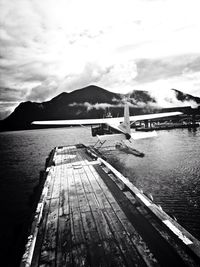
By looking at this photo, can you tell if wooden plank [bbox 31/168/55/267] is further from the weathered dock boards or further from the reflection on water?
the reflection on water

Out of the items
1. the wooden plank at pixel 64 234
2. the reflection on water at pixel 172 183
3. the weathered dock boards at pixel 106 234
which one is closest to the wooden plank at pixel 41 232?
the weathered dock boards at pixel 106 234

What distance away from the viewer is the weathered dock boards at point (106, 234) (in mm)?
3746

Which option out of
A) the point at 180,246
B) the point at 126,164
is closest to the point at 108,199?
the point at 180,246

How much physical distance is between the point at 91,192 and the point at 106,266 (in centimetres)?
406

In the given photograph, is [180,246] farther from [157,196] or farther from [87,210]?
[157,196]

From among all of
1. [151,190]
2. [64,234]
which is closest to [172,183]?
[151,190]

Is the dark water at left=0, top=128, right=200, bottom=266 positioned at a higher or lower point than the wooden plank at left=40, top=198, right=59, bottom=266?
lower

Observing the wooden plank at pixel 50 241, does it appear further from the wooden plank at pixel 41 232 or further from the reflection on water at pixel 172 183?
the reflection on water at pixel 172 183

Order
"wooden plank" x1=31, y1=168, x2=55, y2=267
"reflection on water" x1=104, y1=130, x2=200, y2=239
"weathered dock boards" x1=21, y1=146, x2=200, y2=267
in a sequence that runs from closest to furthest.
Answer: "weathered dock boards" x1=21, y1=146, x2=200, y2=267, "wooden plank" x1=31, y1=168, x2=55, y2=267, "reflection on water" x1=104, y1=130, x2=200, y2=239

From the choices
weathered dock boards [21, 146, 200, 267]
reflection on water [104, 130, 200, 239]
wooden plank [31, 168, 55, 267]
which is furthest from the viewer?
reflection on water [104, 130, 200, 239]

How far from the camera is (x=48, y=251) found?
4.13 meters

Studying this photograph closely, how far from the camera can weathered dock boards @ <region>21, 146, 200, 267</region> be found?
12.3 ft

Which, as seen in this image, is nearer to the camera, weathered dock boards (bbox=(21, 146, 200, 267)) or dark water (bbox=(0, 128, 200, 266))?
weathered dock boards (bbox=(21, 146, 200, 267))

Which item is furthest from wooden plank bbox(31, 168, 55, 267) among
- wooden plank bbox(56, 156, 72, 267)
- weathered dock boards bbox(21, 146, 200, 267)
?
wooden plank bbox(56, 156, 72, 267)
